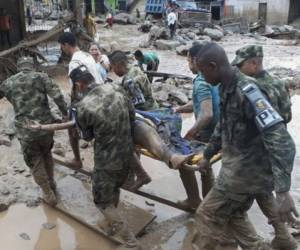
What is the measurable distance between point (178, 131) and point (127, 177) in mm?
777

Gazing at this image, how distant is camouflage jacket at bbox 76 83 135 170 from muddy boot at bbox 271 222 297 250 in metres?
1.42

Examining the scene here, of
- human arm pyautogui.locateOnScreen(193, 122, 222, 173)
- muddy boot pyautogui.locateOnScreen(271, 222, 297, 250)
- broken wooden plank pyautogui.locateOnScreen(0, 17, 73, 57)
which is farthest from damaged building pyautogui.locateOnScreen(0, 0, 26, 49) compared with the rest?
muddy boot pyautogui.locateOnScreen(271, 222, 297, 250)

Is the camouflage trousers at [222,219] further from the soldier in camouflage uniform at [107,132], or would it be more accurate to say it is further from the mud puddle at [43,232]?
the mud puddle at [43,232]

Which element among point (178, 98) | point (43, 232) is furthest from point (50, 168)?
point (178, 98)

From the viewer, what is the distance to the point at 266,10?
27.9 metres

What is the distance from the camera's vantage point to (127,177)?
13.9 ft

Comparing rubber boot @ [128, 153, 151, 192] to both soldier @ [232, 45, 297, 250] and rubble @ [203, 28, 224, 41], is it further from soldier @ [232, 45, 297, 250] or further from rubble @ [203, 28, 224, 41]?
rubble @ [203, 28, 224, 41]

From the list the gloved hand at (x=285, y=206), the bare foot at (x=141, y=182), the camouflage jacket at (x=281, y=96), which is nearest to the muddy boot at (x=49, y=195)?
the bare foot at (x=141, y=182)

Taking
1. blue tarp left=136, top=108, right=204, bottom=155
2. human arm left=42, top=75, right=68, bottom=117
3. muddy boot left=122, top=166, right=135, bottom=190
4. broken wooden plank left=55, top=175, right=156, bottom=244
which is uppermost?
human arm left=42, top=75, right=68, bottom=117

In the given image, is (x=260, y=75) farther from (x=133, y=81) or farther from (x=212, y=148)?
(x=133, y=81)

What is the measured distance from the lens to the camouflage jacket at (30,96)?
190 inches

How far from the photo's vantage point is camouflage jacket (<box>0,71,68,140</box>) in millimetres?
4828

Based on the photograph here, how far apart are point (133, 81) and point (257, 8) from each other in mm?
25226

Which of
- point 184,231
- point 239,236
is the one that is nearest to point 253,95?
point 239,236
